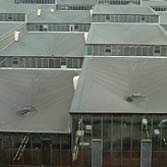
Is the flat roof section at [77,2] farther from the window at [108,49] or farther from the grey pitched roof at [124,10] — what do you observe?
the window at [108,49]

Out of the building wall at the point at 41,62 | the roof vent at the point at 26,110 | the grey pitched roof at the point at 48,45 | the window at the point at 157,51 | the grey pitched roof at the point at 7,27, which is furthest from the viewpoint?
the grey pitched roof at the point at 7,27

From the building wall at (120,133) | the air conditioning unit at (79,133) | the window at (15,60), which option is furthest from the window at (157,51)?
the air conditioning unit at (79,133)

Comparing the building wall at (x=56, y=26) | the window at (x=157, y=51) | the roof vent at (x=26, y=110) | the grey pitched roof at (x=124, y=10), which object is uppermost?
the grey pitched roof at (x=124, y=10)

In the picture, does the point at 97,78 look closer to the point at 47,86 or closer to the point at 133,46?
the point at 47,86

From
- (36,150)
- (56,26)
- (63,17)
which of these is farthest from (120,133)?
(63,17)

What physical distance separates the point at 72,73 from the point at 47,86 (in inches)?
179

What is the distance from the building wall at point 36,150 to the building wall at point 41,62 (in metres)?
27.2

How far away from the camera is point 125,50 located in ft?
220

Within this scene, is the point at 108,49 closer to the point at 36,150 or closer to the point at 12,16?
the point at 36,150

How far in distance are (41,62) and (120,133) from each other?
31.5 m

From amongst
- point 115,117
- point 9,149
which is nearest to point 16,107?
point 9,149

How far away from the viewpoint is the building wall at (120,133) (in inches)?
1540

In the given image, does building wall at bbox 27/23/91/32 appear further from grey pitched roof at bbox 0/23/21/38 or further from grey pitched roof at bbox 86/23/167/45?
grey pitched roof at bbox 86/23/167/45

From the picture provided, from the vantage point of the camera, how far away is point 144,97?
1676 inches
